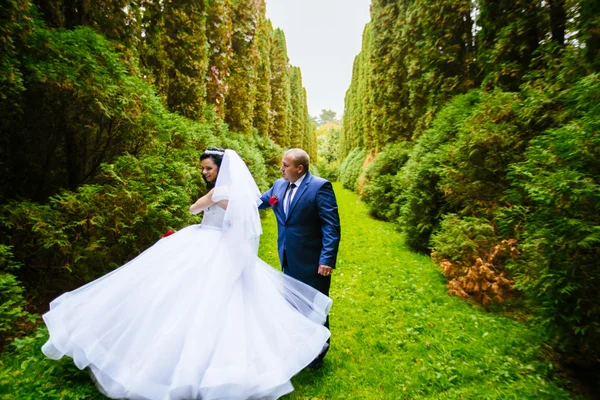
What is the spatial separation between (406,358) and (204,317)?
106 inches

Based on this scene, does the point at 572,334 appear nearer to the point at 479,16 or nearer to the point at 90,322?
the point at 90,322

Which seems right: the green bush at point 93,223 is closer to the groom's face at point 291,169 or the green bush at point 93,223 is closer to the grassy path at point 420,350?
the groom's face at point 291,169

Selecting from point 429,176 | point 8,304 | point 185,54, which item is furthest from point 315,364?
point 185,54

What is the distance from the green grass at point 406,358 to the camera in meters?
2.72

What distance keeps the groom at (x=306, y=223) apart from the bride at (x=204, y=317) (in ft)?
0.68

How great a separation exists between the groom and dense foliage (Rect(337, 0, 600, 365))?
7.34ft

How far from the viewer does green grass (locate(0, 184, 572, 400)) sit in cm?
272

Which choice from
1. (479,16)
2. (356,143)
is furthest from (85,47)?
(356,143)

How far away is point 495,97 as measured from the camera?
5.21 m

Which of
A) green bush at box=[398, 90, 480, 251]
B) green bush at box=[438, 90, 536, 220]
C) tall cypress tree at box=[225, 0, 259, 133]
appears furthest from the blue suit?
tall cypress tree at box=[225, 0, 259, 133]

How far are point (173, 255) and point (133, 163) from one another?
87.3 inches

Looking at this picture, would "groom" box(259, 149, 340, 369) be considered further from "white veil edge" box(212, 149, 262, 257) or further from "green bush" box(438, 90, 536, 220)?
"green bush" box(438, 90, 536, 220)

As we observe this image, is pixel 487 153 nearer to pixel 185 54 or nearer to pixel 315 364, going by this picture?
pixel 315 364

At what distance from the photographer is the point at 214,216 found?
10.8 ft
